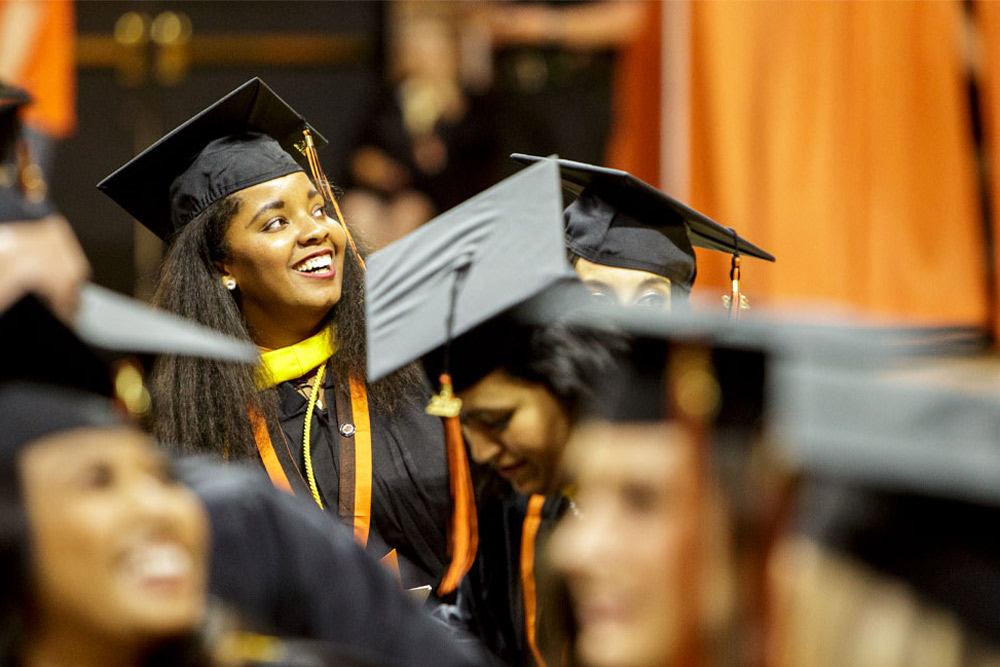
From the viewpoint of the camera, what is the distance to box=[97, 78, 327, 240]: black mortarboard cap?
249 cm

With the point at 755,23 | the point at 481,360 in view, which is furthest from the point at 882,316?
the point at 481,360

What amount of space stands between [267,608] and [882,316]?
319cm

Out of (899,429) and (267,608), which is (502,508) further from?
(899,429)

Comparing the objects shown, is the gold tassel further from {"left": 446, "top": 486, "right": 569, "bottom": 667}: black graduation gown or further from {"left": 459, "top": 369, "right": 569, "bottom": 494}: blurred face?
{"left": 459, "top": 369, "right": 569, "bottom": 494}: blurred face

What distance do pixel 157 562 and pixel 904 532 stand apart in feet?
2.17

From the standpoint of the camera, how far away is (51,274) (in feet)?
5.31

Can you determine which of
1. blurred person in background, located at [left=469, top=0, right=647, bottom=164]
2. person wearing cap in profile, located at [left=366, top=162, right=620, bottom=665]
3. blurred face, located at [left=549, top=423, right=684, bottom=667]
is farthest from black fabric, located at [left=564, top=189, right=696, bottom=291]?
blurred person in background, located at [left=469, top=0, right=647, bottom=164]

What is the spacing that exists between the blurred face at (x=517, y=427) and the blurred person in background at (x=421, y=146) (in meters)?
3.33

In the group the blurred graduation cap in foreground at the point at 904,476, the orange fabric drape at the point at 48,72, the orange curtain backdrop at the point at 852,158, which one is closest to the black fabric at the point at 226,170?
the blurred graduation cap in foreground at the point at 904,476

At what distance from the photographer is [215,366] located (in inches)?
94.0

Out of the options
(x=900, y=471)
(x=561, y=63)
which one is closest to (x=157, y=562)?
(x=900, y=471)

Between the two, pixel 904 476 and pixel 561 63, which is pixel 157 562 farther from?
pixel 561 63

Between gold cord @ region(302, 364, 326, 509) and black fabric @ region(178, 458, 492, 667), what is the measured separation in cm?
78

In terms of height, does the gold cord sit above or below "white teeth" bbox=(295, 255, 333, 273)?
below
